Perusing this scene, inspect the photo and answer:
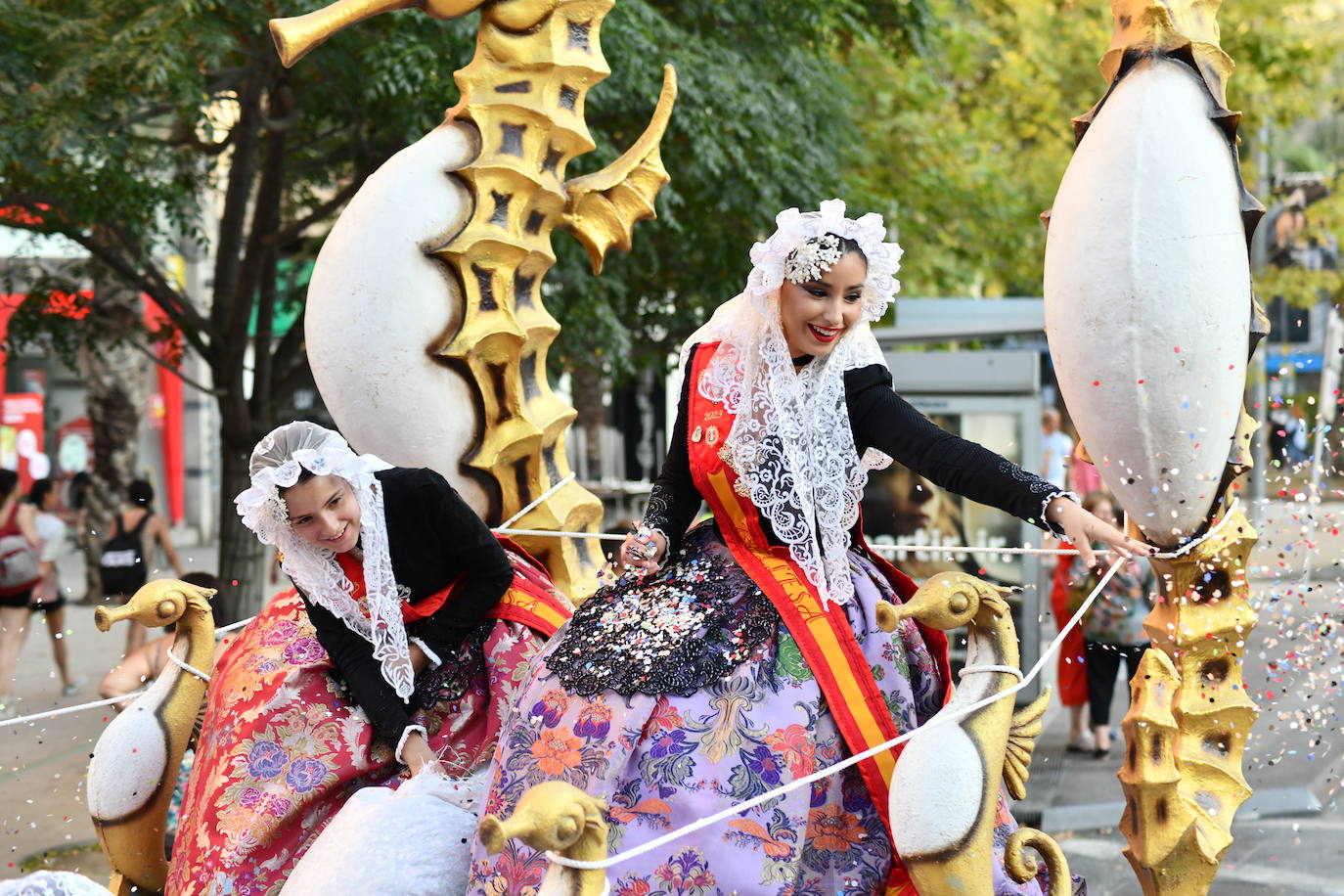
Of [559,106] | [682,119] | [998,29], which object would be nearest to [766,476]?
[559,106]

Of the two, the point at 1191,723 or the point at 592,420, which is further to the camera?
the point at 592,420

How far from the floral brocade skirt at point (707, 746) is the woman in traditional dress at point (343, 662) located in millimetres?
403

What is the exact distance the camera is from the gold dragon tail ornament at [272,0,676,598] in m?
4.19

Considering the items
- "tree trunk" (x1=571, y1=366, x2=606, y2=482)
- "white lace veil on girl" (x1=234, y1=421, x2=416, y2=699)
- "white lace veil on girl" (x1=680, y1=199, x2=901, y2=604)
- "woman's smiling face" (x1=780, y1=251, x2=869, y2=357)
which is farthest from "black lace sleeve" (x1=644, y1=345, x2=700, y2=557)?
"tree trunk" (x1=571, y1=366, x2=606, y2=482)

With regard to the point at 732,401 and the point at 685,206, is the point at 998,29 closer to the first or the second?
the point at 685,206

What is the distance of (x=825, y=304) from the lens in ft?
9.72

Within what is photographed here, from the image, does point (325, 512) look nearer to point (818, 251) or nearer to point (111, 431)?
point (818, 251)

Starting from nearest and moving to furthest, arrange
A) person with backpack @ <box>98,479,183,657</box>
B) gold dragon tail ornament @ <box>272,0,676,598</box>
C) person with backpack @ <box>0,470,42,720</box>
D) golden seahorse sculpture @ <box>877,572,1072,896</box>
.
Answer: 1. golden seahorse sculpture @ <box>877,572,1072,896</box>
2. gold dragon tail ornament @ <box>272,0,676,598</box>
3. person with backpack @ <box>98,479,183,657</box>
4. person with backpack @ <box>0,470,42,720</box>

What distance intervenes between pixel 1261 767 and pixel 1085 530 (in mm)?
898

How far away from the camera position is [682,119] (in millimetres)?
7246

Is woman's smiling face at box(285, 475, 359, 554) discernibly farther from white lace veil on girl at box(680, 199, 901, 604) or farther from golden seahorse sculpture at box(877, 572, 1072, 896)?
golden seahorse sculpture at box(877, 572, 1072, 896)

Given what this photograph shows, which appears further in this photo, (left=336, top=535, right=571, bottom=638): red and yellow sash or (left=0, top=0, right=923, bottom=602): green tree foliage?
(left=0, top=0, right=923, bottom=602): green tree foliage

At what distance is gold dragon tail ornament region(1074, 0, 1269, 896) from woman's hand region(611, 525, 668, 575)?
0.96m

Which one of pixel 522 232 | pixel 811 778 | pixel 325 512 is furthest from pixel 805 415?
pixel 522 232
